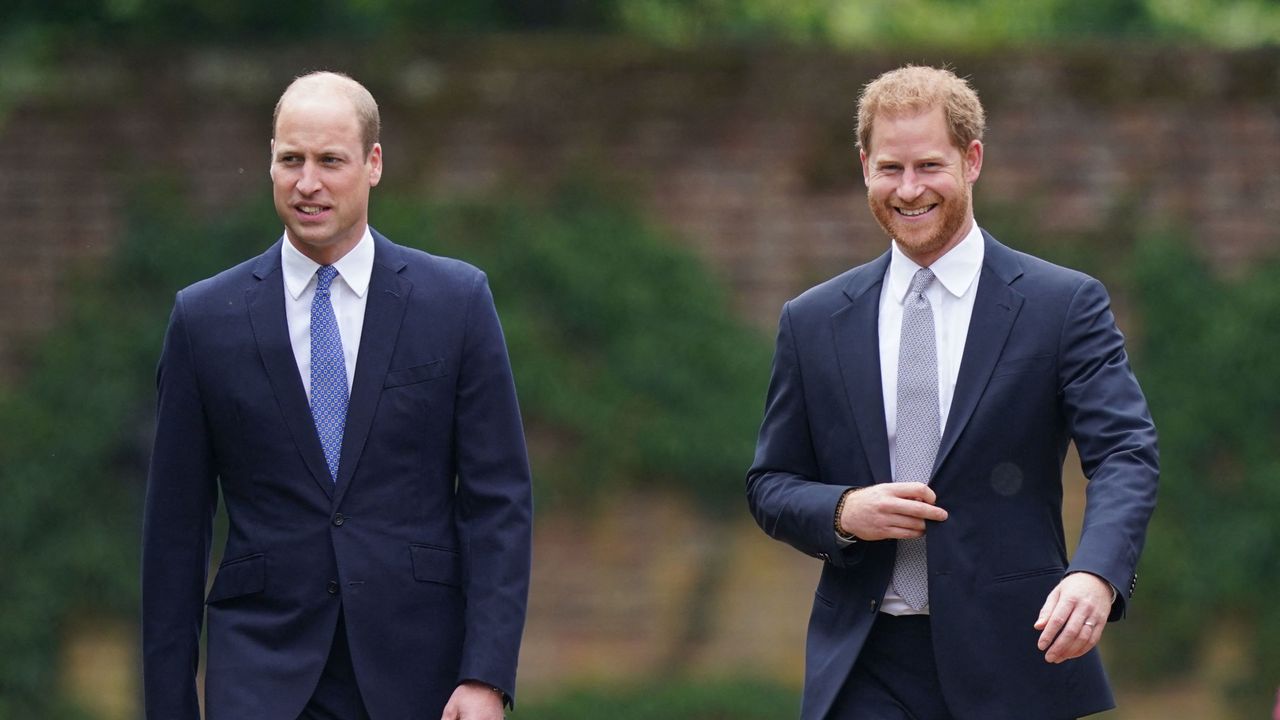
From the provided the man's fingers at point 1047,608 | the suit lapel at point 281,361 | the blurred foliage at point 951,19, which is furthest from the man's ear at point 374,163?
the blurred foliage at point 951,19

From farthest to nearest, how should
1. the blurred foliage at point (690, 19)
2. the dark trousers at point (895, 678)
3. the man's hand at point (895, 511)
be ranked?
the blurred foliage at point (690, 19)
the dark trousers at point (895, 678)
the man's hand at point (895, 511)

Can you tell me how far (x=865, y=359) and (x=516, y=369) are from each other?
4904 mm

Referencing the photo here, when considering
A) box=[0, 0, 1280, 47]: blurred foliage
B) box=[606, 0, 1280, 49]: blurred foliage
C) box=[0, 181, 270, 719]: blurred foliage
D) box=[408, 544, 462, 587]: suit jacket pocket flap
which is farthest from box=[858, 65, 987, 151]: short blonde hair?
box=[606, 0, 1280, 49]: blurred foliage

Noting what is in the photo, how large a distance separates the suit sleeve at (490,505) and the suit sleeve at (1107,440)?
125 centimetres

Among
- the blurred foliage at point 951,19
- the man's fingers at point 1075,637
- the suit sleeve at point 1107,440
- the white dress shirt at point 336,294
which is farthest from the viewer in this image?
the blurred foliage at point 951,19

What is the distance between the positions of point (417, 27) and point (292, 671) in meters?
6.77

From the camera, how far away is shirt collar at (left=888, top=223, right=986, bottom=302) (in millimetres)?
4434

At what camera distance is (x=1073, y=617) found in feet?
12.6

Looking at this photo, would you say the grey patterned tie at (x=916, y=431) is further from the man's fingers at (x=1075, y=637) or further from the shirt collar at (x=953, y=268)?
the man's fingers at (x=1075, y=637)

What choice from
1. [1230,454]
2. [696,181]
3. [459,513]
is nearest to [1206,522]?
[1230,454]

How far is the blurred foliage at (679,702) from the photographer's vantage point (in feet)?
29.4

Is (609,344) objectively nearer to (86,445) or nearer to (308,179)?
(86,445)

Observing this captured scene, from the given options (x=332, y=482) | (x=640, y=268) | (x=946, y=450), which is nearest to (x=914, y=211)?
(x=946, y=450)

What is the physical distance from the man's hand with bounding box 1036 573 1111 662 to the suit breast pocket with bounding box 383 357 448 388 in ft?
4.92
